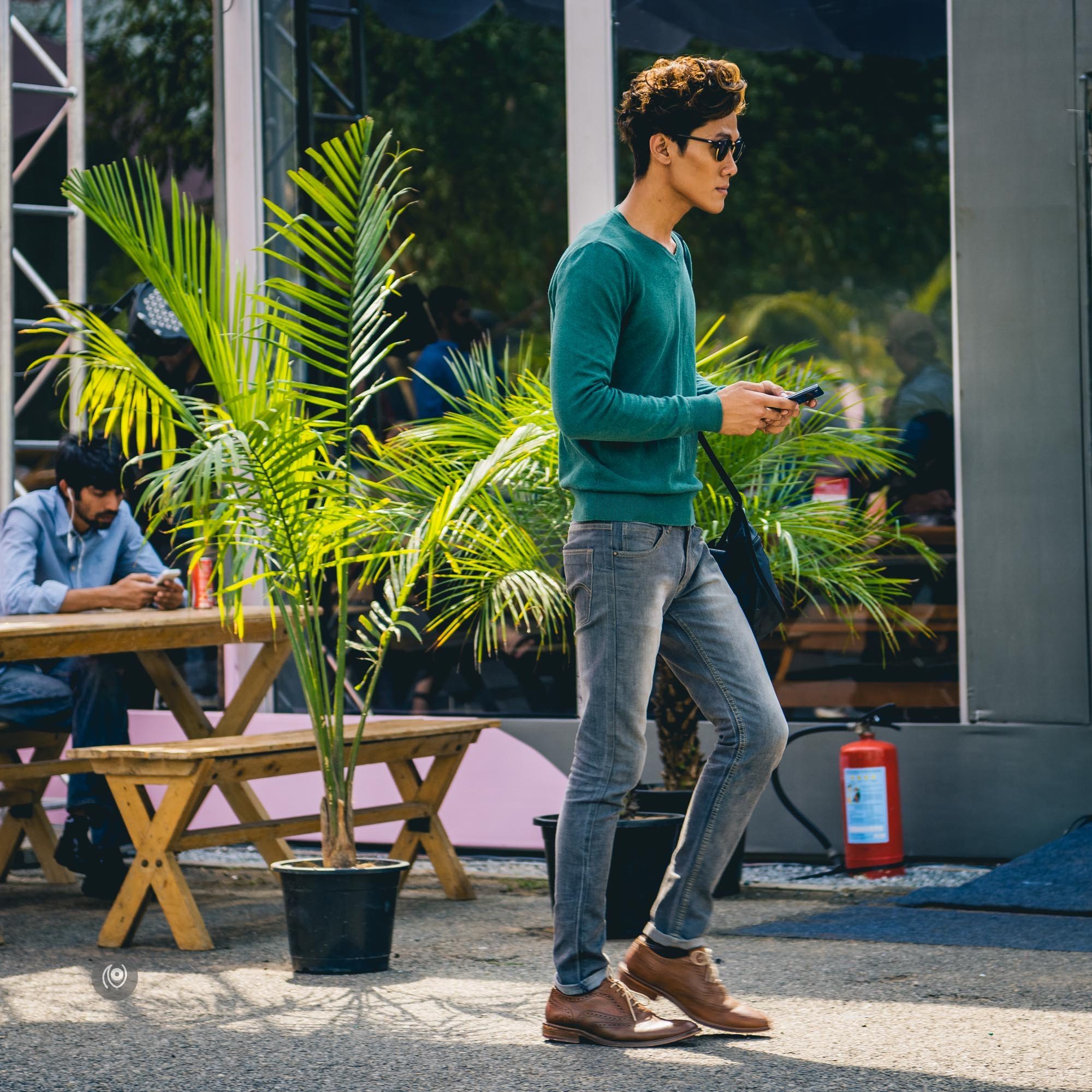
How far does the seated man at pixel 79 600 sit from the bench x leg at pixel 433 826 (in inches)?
39.6

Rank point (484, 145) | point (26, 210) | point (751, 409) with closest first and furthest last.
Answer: point (751, 409)
point (484, 145)
point (26, 210)

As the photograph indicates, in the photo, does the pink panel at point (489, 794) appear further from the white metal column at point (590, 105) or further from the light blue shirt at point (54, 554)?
the white metal column at point (590, 105)

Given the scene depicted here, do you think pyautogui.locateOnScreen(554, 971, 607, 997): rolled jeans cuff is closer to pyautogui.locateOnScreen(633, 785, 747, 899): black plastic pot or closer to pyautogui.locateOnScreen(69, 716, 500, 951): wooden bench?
pyautogui.locateOnScreen(69, 716, 500, 951): wooden bench

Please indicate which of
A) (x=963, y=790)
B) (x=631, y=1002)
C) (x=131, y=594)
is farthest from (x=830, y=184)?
(x=631, y=1002)

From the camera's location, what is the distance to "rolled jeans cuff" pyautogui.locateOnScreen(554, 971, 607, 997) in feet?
12.2

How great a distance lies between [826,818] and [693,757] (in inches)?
39.0

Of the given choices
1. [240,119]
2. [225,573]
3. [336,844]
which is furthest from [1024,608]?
[240,119]

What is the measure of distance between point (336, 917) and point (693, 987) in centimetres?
123

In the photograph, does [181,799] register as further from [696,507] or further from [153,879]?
[696,507]

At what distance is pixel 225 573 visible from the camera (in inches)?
293

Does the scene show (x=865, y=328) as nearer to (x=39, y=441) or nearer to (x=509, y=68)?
(x=509, y=68)

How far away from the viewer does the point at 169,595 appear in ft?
19.9

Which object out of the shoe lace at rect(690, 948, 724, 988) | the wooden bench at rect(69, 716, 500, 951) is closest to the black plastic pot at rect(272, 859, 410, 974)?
the wooden bench at rect(69, 716, 500, 951)

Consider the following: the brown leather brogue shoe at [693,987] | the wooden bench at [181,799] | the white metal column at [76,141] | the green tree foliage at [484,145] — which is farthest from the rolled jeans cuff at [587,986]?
the white metal column at [76,141]
